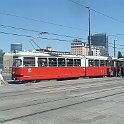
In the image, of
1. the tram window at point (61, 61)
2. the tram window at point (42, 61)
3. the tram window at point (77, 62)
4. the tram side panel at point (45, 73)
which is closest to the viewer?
the tram side panel at point (45, 73)

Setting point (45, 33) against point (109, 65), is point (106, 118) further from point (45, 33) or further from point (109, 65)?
point (109, 65)

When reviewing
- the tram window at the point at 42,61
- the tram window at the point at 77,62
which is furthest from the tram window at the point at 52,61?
the tram window at the point at 77,62

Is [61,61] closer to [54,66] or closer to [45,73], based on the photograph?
[54,66]

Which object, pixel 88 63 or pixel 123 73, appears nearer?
pixel 88 63

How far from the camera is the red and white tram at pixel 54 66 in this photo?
30.3 m

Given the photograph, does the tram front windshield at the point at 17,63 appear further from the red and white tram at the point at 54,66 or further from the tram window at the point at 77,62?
the tram window at the point at 77,62

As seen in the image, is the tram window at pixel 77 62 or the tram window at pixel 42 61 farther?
the tram window at pixel 77 62

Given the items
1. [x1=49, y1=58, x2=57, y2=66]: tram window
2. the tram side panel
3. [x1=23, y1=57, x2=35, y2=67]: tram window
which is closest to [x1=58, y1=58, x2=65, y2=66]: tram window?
the tram side panel

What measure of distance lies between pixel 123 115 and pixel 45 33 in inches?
959

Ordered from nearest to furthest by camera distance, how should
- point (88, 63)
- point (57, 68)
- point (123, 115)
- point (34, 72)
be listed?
point (123, 115)
point (34, 72)
point (57, 68)
point (88, 63)

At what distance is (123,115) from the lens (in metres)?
12.3

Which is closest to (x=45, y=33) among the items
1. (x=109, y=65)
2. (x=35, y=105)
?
(x=109, y=65)

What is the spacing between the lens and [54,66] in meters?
33.7

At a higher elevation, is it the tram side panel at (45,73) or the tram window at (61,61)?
the tram window at (61,61)
